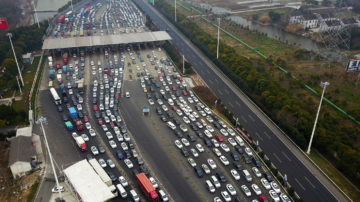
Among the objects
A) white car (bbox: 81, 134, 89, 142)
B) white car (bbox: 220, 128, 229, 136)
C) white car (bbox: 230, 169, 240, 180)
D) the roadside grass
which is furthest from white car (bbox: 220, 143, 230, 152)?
white car (bbox: 81, 134, 89, 142)

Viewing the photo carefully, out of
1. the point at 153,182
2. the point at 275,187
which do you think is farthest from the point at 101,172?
the point at 275,187

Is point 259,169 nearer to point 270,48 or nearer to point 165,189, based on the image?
point 165,189

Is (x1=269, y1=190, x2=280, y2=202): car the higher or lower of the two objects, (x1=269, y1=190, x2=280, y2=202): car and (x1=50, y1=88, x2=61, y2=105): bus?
the lower

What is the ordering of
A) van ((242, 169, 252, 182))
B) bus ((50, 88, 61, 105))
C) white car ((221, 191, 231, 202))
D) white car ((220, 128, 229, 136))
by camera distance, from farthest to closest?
bus ((50, 88, 61, 105)) < white car ((220, 128, 229, 136)) < van ((242, 169, 252, 182)) < white car ((221, 191, 231, 202))

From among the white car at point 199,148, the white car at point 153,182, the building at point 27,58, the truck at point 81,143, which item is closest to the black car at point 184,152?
the white car at point 199,148

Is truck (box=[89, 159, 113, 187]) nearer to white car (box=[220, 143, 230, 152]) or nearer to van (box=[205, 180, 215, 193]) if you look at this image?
van (box=[205, 180, 215, 193])

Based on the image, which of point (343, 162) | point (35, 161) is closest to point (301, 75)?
point (343, 162)

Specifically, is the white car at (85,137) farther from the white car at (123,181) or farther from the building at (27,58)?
the building at (27,58)
